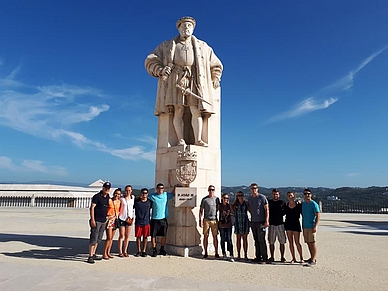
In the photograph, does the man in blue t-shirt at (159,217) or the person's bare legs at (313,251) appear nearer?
the person's bare legs at (313,251)

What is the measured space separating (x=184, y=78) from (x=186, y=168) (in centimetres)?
278

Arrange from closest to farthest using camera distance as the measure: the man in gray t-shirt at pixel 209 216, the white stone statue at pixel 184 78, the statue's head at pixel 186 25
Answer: the man in gray t-shirt at pixel 209 216 < the white stone statue at pixel 184 78 < the statue's head at pixel 186 25

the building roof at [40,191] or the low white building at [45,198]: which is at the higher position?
the building roof at [40,191]

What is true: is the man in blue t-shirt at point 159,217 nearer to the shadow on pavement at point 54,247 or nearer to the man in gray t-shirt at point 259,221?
the shadow on pavement at point 54,247

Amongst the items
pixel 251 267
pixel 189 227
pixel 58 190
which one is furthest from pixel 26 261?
pixel 58 190

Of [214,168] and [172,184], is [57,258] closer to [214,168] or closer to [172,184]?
[172,184]

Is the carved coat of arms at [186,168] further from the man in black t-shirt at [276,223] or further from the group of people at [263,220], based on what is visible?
the man in black t-shirt at [276,223]

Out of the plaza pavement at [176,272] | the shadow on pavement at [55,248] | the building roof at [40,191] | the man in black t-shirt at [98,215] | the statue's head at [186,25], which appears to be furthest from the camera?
the building roof at [40,191]

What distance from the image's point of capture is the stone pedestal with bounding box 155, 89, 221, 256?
27.6 feet

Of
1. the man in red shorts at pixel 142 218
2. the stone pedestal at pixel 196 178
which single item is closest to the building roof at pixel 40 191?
the stone pedestal at pixel 196 178

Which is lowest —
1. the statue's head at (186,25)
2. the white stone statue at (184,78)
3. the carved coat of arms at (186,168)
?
the carved coat of arms at (186,168)

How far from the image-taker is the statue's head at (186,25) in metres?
9.56

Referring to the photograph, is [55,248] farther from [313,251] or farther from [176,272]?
[313,251]

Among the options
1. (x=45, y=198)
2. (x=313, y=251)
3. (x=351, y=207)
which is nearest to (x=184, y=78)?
(x=313, y=251)
